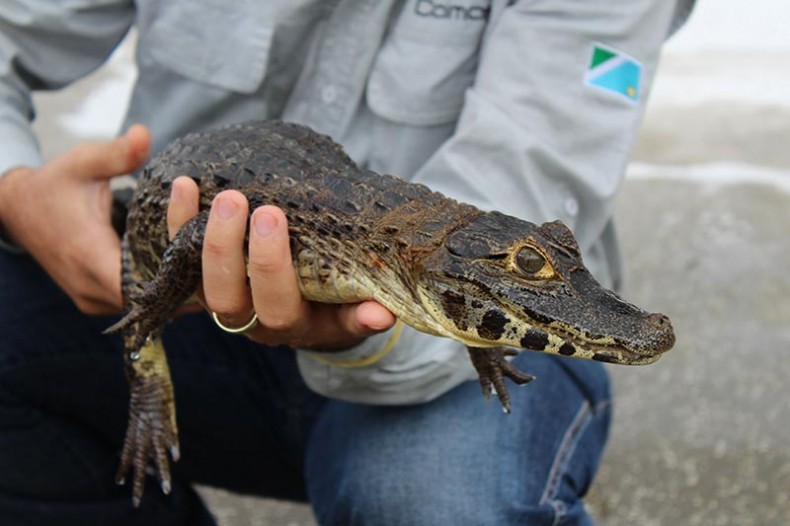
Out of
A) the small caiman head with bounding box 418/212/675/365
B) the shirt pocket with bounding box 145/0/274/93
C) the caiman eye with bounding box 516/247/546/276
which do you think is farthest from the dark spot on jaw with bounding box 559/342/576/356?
the shirt pocket with bounding box 145/0/274/93

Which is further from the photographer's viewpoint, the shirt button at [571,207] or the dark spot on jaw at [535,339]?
the shirt button at [571,207]

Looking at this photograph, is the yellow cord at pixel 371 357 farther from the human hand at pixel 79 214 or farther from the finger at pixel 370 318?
the human hand at pixel 79 214

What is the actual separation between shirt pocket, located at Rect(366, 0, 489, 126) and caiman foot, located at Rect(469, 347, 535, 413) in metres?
0.62

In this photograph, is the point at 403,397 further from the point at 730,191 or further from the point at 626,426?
the point at 730,191

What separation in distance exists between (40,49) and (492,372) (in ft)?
4.38

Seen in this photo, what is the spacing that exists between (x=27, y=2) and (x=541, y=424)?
4.71ft

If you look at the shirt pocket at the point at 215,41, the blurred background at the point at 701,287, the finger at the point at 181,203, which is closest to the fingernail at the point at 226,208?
the finger at the point at 181,203

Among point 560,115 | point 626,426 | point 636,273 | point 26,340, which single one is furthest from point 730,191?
point 26,340

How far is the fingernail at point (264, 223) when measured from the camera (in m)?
1.45

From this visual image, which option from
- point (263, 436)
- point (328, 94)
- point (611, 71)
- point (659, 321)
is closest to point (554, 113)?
point (611, 71)

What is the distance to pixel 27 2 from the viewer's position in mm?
2248

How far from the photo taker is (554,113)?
2.02 metres

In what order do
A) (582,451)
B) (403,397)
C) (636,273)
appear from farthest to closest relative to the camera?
1. (636,273)
2. (582,451)
3. (403,397)

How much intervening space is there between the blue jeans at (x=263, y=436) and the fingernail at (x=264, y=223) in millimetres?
598
